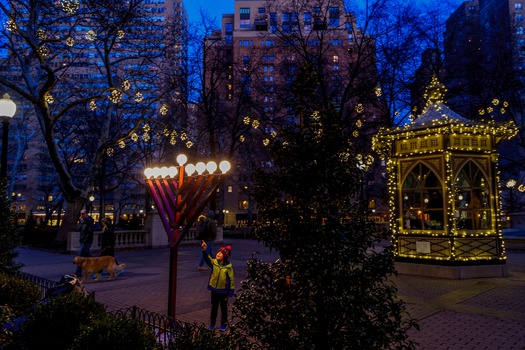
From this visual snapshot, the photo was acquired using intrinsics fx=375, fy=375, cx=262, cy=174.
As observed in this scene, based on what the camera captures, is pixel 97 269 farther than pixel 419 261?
No

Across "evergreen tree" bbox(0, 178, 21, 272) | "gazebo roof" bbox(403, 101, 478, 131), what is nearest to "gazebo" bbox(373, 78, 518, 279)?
"gazebo roof" bbox(403, 101, 478, 131)

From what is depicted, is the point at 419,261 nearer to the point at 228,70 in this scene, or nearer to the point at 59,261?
the point at 59,261

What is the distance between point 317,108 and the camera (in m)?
4.70

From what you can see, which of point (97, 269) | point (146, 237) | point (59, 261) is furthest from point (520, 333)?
point (146, 237)

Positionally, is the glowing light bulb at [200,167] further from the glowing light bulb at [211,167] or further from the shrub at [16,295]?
the shrub at [16,295]

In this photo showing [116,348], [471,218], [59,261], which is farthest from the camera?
[59,261]

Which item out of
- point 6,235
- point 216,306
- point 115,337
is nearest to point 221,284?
point 216,306

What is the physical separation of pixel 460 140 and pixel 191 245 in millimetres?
18208

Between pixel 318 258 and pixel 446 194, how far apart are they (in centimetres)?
1153

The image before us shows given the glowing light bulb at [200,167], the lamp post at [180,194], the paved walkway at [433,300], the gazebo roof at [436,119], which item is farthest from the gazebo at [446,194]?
the glowing light bulb at [200,167]

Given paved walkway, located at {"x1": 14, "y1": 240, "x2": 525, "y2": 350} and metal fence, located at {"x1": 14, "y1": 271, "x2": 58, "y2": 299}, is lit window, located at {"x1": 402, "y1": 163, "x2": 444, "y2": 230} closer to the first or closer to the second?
paved walkway, located at {"x1": 14, "y1": 240, "x2": 525, "y2": 350}

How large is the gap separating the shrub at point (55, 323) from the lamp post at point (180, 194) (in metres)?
1.82

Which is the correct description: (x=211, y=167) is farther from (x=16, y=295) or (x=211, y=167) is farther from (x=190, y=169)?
(x=16, y=295)

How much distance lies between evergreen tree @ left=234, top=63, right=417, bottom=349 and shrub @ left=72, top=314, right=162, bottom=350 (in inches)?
55.7
